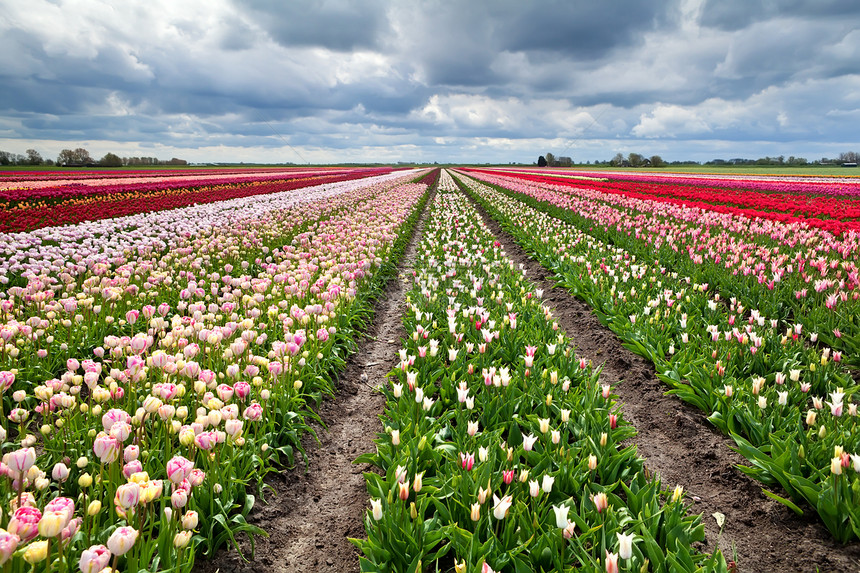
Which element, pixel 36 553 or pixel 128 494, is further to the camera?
pixel 128 494

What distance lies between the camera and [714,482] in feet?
11.7

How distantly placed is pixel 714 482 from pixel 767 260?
543 centimetres

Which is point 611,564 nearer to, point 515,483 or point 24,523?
point 515,483

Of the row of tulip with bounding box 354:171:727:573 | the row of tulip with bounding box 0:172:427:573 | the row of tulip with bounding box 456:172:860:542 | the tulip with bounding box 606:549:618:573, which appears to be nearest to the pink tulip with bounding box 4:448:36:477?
the row of tulip with bounding box 0:172:427:573

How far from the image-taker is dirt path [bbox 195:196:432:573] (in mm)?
2906

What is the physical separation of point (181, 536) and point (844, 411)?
4758 millimetres

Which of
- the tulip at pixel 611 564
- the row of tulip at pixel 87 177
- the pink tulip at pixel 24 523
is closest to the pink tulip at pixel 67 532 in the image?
the pink tulip at pixel 24 523

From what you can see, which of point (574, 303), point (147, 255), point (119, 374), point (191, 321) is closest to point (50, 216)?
point (147, 255)

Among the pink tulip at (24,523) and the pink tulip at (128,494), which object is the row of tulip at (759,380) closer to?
the pink tulip at (128,494)

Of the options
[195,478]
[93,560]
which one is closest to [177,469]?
[195,478]

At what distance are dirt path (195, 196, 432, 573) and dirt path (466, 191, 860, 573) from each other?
2.25 metres

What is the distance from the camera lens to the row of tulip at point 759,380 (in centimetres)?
308

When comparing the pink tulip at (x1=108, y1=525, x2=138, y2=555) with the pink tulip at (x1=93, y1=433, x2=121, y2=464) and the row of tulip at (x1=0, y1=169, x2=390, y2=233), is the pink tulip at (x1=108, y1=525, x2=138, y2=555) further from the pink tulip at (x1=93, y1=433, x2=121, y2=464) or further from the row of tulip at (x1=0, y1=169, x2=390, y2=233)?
the row of tulip at (x1=0, y1=169, x2=390, y2=233)

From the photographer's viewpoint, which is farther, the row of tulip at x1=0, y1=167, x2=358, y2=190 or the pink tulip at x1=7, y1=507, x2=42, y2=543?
the row of tulip at x1=0, y1=167, x2=358, y2=190
